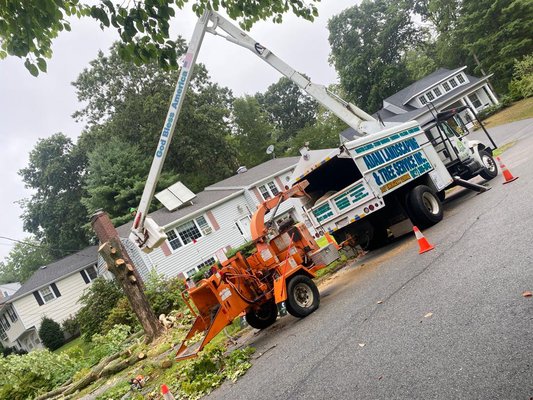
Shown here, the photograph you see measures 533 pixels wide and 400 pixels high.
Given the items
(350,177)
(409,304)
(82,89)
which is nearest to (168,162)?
(82,89)

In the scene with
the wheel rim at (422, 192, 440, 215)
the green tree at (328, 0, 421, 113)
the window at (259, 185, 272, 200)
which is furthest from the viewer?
the green tree at (328, 0, 421, 113)

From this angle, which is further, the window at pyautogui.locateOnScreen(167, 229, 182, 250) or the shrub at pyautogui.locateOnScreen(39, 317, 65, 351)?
the shrub at pyautogui.locateOnScreen(39, 317, 65, 351)

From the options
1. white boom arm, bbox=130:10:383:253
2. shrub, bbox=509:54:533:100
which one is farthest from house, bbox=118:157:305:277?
shrub, bbox=509:54:533:100

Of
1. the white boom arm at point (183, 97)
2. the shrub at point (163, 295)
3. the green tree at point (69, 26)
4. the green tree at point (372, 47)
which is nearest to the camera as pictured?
the green tree at point (69, 26)

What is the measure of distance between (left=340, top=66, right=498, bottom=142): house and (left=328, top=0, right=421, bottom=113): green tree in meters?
14.7

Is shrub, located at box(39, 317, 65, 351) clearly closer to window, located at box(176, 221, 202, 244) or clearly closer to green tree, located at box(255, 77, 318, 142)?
window, located at box(176, 221, 202, 244)

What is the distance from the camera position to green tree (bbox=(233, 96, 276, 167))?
60094 mm

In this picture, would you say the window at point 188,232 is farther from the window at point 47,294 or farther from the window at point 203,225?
the window at point 47,294

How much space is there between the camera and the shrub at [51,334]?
31.9 meters

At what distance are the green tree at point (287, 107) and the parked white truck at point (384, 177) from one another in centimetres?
6727

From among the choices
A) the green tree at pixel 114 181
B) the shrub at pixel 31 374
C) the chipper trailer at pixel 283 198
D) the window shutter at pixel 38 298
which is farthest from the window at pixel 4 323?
the chipper trailer at pixel 283 198

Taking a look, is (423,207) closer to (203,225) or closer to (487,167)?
(487,167)

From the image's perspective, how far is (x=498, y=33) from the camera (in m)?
41.5

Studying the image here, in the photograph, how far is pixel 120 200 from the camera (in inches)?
1501
